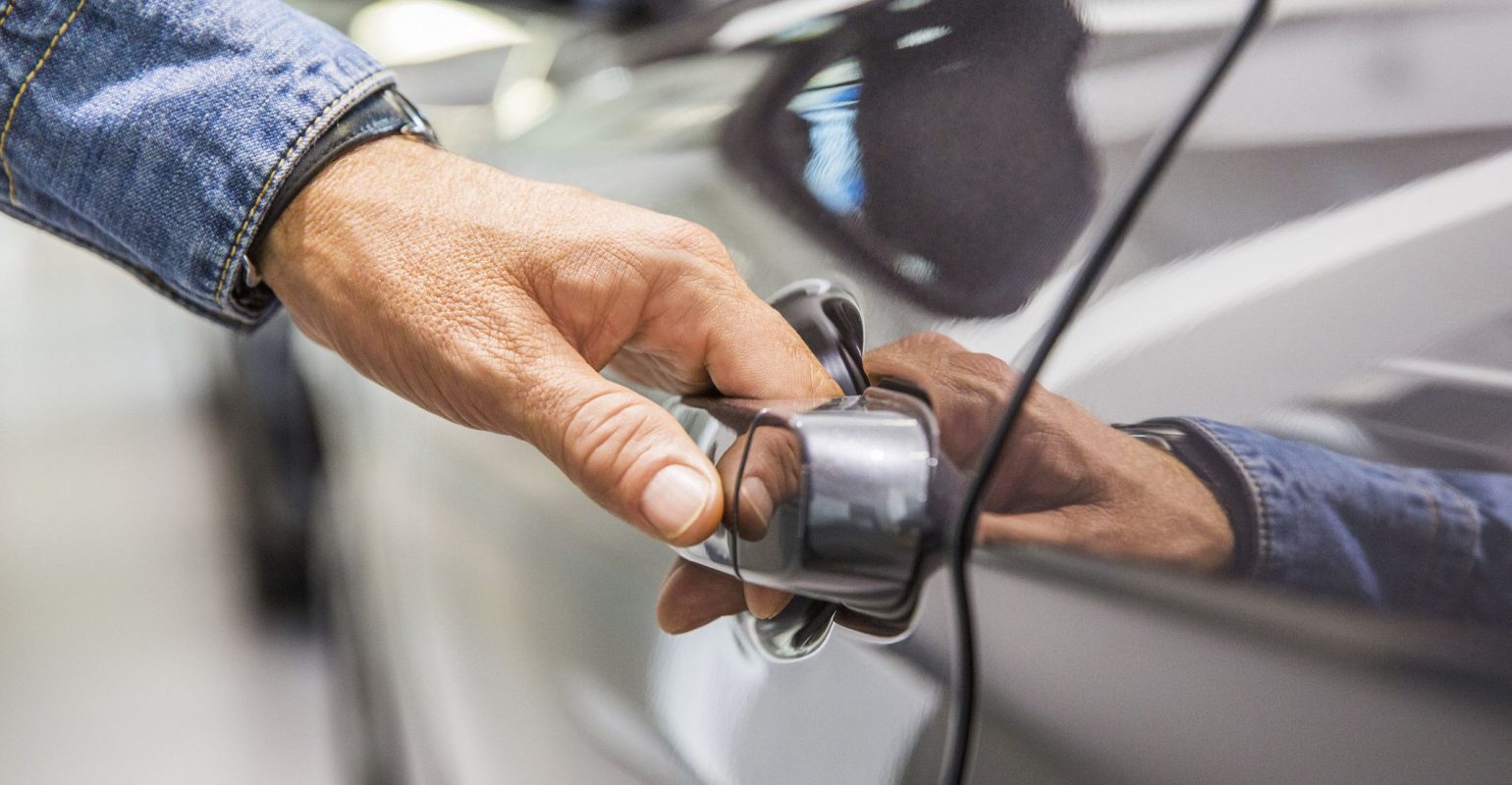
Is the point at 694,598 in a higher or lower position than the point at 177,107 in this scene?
lower

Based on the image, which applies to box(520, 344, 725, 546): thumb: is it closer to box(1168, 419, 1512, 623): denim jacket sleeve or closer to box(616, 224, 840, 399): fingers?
box(616, 224, 840, 399): fingers

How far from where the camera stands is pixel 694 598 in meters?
0.62

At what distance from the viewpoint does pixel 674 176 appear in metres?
0.78

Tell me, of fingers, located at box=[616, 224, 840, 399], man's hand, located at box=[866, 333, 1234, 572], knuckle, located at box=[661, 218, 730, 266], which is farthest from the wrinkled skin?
knuckle, located at box=[661, 218, 730, 266]

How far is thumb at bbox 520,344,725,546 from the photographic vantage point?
54cm

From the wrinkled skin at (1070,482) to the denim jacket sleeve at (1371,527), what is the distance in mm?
15

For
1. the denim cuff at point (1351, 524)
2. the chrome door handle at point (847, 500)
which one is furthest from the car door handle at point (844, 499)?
the denim cuff at point (1351, 524)

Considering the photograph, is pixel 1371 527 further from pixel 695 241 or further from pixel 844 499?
pixel 695 241

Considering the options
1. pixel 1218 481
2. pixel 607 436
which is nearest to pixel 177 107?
pixel 607 436

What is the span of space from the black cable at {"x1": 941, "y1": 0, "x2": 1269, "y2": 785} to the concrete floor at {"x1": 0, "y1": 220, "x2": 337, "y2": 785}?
1022 mm

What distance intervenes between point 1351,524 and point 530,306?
0.46 m

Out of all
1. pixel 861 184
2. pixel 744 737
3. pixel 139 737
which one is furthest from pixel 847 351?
pixel 139 737

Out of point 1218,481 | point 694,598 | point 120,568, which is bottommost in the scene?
point 120,568

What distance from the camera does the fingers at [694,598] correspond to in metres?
0.60
